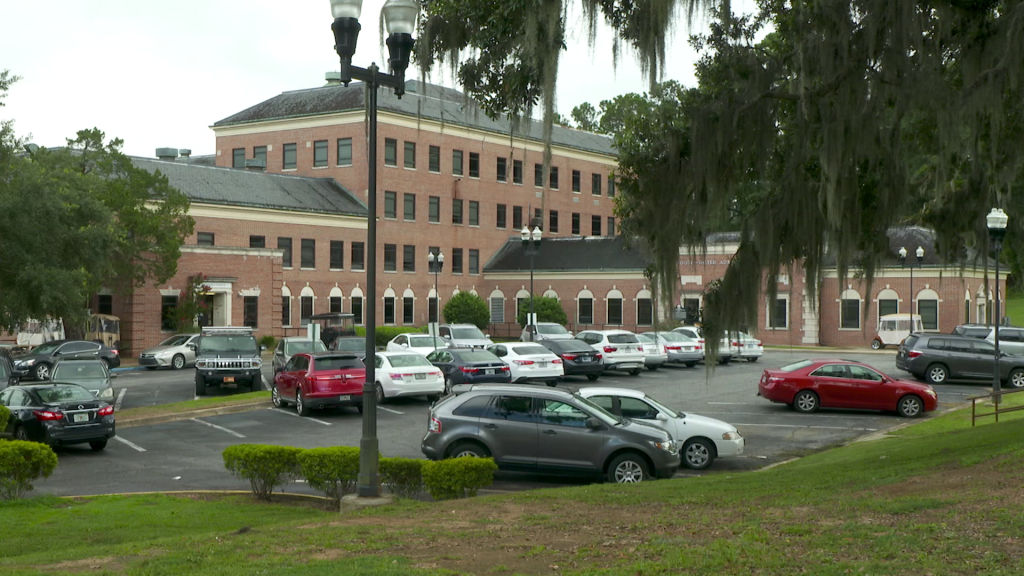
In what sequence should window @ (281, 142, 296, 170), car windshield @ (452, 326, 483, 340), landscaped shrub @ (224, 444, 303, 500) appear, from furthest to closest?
1. window @ (281, 142, 296, 170)
2. car windshield @ (452, 326, 483, 340)
3. landscaped shrub @ (224, 444, 303, 500)

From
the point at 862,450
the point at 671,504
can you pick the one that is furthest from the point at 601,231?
the point at 671,504

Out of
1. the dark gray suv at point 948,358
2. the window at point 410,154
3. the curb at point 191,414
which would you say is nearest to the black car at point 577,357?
the dark gray suv at point 948,358

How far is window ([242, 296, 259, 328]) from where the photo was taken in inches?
2206

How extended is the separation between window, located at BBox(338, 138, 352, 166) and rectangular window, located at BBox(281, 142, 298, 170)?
4.05m

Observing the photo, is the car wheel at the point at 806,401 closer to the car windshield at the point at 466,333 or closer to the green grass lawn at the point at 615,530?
the green grass lawn at the point at 615,530

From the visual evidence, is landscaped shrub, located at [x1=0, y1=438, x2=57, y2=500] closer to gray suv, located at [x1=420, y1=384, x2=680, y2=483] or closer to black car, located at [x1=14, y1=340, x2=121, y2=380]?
gray suv, located at [x1=420, y1=384, x2=680, y2=483]

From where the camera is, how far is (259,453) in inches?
590

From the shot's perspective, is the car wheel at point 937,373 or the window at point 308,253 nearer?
the car wheel at point 937,373

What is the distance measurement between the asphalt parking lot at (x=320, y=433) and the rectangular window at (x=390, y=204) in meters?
32.5

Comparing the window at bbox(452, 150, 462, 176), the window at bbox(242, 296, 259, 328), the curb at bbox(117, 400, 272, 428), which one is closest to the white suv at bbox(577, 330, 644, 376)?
the curb at bbox(117, 400, 272, 428)

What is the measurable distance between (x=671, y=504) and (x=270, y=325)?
4813 cm

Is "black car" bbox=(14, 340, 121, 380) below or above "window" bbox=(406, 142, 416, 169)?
below

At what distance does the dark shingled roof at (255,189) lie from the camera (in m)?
58.4

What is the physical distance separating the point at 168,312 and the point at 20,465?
1532 inches
